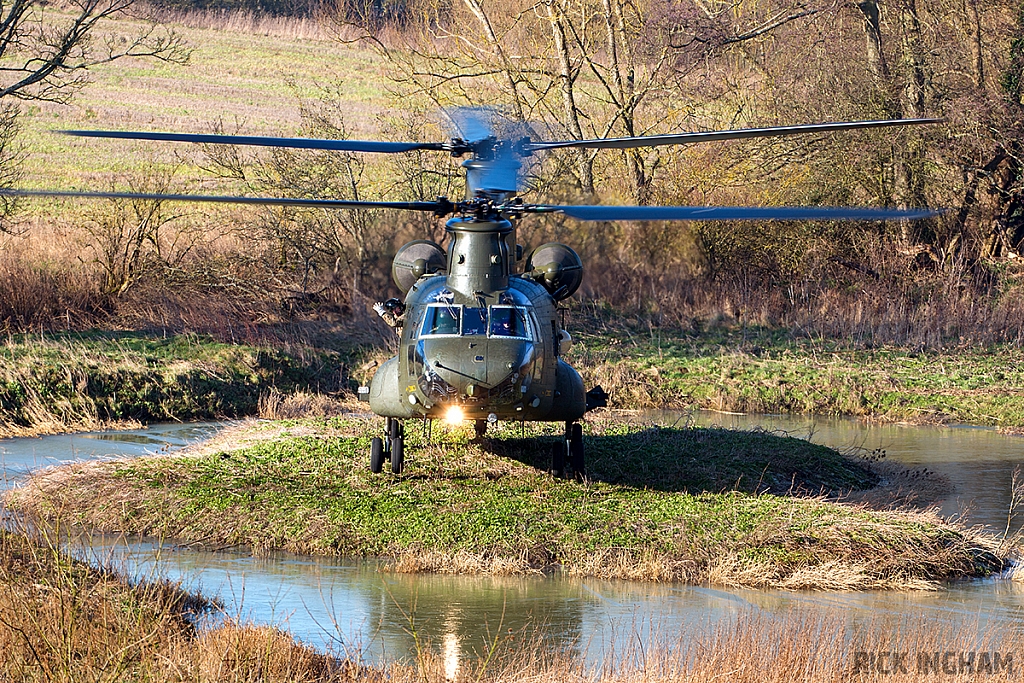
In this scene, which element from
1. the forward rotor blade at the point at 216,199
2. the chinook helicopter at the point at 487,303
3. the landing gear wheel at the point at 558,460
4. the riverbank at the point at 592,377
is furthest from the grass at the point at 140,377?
the landing gear wheel at the point at 558,460

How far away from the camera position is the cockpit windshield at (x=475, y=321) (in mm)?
13180

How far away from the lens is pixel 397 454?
14305mm

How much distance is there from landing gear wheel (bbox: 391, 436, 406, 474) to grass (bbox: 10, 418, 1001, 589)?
0.15 m

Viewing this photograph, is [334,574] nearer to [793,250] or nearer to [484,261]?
[484,261]

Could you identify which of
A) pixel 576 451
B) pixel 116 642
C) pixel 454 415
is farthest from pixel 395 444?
pixel 116 642

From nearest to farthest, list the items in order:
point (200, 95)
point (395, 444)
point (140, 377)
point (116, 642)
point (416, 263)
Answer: point (116, 642)
point (395, 444)
point (416, 263)
point (140, 377)
point (200, 95)

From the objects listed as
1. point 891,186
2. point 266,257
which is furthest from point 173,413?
point 891,186

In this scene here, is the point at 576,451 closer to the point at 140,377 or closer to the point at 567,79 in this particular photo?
the point at 140,377

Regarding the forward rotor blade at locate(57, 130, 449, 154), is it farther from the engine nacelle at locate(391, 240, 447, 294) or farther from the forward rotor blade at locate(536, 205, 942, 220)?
the engine nacelle at locate(391, 240, 447, 294)

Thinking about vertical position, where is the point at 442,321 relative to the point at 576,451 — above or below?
above

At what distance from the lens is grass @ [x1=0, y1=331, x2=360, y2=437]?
760 inches

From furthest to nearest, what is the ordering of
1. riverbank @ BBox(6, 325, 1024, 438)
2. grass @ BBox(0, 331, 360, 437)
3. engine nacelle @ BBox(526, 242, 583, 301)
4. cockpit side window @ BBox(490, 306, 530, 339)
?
riverbank @ BBox(6, 325, 1024, 438) → grass @ BBox(0, 331, 360, 437) → engine nacelle @ BBox(526, 242, 583, 301) → cockpit side window @ BBox(490, 306, 530, 339)

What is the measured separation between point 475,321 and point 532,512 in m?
2.13

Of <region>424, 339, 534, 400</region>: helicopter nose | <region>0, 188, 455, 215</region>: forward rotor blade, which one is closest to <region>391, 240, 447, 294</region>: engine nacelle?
<region>0, 188, 455, 215</region>: forward rotor blade
